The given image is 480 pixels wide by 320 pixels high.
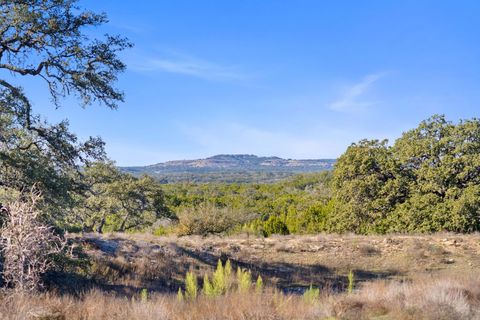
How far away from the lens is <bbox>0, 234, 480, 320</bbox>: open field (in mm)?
5750

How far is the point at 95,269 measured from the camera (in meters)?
12.1

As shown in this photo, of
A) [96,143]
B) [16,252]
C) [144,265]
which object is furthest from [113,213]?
[16,252]

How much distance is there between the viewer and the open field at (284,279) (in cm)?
575

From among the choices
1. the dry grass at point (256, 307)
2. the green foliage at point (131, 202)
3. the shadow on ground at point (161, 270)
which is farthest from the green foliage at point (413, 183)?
the dry grass at point (256, 307)

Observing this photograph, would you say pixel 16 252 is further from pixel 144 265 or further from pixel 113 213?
pixel 113 213

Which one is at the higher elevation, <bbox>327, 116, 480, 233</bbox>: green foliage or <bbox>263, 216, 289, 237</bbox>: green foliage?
<bbox>327, 116, 480, 233</bbox>: green foliage

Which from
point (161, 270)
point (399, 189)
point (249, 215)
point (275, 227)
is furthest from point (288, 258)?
point (249, 215)

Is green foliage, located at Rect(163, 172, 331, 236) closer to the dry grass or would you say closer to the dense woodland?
the dense woodland

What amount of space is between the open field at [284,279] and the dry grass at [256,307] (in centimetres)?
2

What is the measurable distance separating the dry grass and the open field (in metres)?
0.02

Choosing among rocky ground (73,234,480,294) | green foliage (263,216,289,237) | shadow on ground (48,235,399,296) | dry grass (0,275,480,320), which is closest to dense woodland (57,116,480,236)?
rocky ground (73,234,480,294)

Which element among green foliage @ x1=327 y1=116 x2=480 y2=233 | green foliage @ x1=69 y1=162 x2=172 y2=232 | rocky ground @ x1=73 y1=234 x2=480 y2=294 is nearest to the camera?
rocky ground @ x1=73 y1=234 x2=480 y2=294

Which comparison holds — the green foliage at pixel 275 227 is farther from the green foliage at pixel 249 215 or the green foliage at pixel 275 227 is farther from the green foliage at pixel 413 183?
the green foliage at pixel 413 183

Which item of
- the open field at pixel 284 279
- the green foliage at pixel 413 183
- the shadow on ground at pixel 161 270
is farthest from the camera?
the green foliage at pixel 413 183
